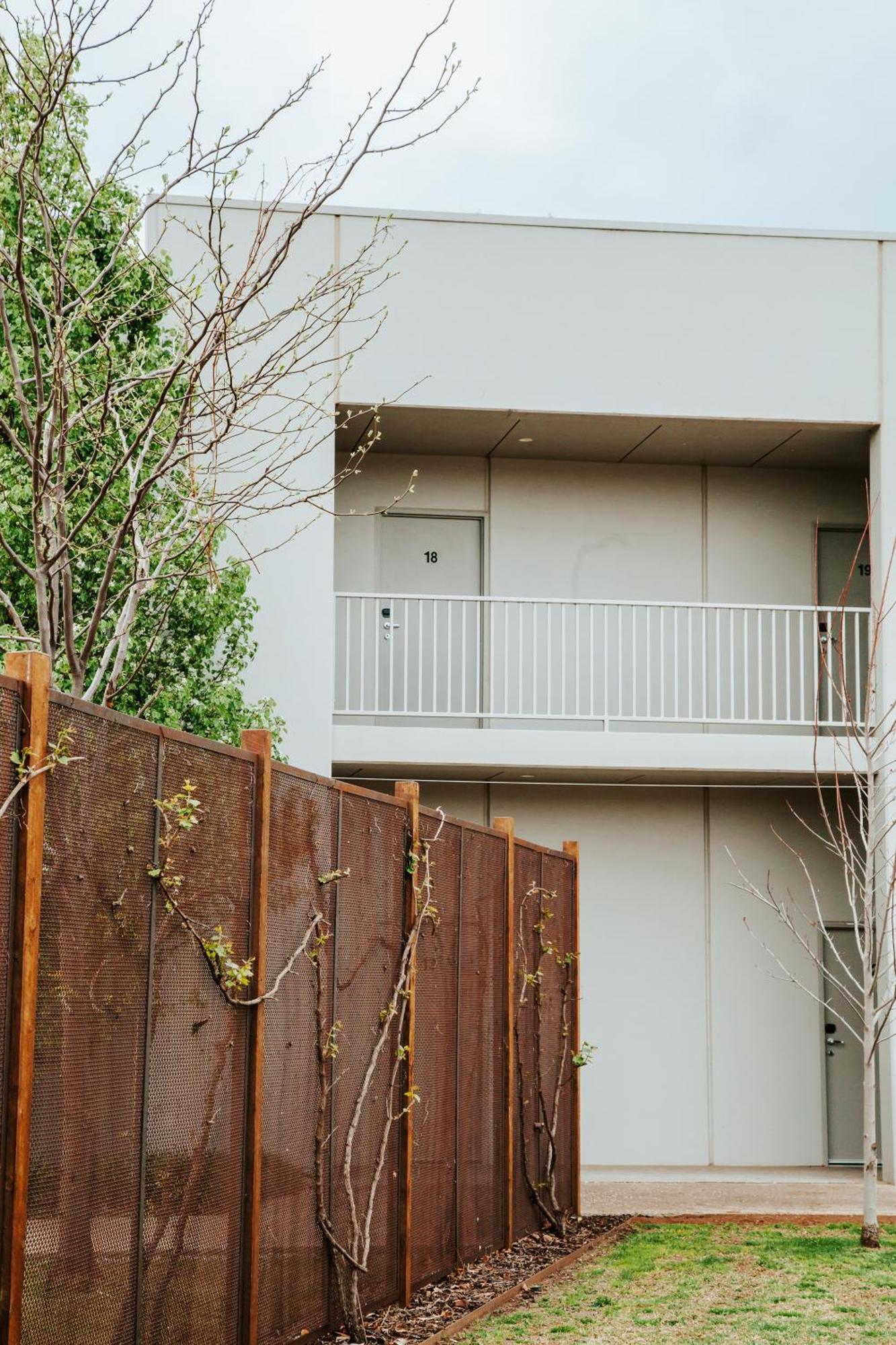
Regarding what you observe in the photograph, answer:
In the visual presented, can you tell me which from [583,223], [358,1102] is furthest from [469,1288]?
[583,223]

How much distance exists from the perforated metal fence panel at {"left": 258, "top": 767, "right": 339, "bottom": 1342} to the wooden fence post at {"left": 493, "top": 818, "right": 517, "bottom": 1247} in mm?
2993

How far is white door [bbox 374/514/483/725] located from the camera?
15656mm

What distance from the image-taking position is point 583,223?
48.4 ft

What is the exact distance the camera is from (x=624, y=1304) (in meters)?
8.07

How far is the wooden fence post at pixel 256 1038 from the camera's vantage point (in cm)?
570

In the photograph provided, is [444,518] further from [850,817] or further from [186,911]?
[186,911]

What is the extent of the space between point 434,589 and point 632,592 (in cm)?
208

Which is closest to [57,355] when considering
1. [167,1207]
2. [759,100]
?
[167,1207]

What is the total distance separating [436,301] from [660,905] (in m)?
6.41

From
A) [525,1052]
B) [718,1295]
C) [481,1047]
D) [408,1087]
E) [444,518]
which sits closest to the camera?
[408,1087]

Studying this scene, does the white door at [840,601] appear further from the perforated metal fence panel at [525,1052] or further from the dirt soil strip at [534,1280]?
the dirt soil strip at [534,1280]

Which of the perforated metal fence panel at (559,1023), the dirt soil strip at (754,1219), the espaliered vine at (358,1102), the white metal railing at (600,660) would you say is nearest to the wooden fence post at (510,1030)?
the perforated metal fence panel at (559,1023)

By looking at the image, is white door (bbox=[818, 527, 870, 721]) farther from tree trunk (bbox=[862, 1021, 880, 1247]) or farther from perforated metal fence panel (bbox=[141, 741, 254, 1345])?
perforated metal fence panel (bbox=[141, 741, 254, 1345])

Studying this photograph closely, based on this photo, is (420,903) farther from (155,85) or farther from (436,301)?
(436,301)
